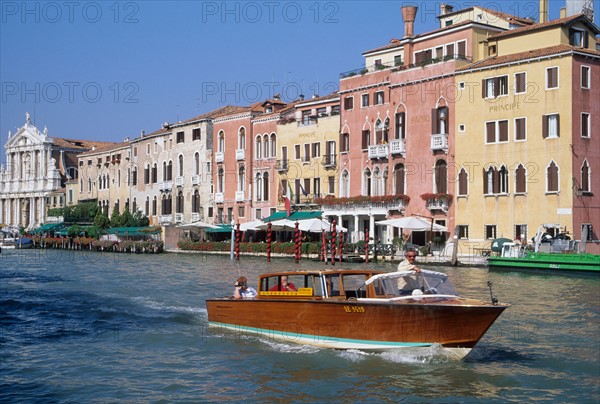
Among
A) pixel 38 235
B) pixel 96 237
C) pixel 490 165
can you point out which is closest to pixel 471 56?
pixel 490 165

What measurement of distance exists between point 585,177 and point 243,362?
25.4 meters

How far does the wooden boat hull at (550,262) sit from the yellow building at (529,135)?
10.1ft

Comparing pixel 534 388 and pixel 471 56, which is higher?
pixel 471 56

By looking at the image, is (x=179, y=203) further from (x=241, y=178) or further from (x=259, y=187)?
(x=259, y=187)

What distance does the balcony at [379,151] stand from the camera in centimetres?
4412

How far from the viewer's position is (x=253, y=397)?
11961mm

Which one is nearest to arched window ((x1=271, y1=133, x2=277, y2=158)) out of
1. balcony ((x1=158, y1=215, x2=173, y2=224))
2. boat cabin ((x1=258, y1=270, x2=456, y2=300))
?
balcony ((x1=158, y1=215, x2=173, y2=224))

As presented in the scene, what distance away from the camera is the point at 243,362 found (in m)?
14.2

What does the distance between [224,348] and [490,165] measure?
84.2ft

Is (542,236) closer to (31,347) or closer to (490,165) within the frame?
(490,165)

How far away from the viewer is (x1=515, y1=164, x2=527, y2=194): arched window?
122 feet

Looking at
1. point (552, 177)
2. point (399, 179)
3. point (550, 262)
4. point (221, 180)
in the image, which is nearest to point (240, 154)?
point (221, 180)

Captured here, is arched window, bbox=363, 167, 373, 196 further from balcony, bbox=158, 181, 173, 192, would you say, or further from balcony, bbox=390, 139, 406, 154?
balcony, bbox=158, 181, 173, 192

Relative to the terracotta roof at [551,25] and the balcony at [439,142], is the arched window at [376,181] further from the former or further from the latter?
the terracotta roof at [551,25]
